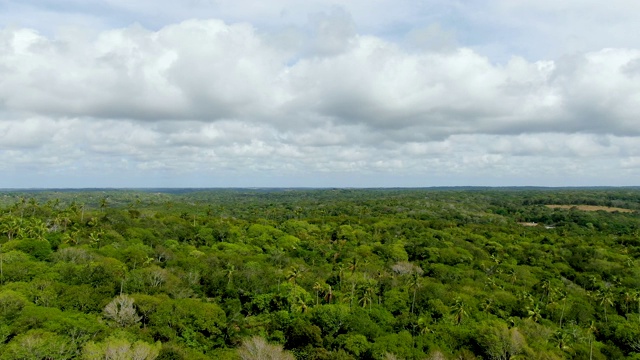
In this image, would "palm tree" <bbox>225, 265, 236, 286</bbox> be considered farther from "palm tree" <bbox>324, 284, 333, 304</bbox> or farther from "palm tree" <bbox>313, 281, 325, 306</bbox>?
"palm tree" <bbox>324, 284, 333, 304</bbox>

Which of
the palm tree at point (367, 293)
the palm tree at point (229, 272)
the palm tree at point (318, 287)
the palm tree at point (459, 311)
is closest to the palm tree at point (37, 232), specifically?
the palm tree at point (229, 272)

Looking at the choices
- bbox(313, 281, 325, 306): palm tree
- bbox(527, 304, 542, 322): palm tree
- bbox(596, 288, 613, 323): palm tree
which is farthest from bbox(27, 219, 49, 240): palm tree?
bbox(596, 288, 613, 323): palm tree

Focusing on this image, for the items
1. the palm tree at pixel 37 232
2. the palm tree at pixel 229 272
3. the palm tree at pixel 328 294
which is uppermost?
the palm tree at pixel 37 232

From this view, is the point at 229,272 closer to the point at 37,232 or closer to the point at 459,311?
the point at 459,311

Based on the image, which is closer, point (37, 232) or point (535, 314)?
point (535, 314)

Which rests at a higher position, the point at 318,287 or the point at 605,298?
the point at 318,287

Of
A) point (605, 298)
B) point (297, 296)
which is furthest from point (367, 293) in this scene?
point (605, 298)

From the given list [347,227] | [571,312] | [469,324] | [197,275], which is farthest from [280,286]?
[347,227]

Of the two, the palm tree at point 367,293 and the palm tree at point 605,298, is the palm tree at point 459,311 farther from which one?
the palm tree at point 605,298

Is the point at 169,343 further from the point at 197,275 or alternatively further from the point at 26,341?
the point at 197,275
